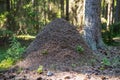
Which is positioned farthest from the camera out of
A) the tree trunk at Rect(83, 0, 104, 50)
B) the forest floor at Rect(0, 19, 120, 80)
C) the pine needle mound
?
the tree trunk at Rect(83, 0, 104, 50)

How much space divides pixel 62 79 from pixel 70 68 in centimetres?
78

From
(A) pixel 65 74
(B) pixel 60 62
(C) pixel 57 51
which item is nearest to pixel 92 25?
(C) pixel 57 51

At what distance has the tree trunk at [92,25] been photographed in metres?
11.0

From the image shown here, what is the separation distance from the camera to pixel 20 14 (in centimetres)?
2286

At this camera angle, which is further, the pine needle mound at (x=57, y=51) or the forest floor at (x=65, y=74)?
the pine needle mound at (x=57, y=51)

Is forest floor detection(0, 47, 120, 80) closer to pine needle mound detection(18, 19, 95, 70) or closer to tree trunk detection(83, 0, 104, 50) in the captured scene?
pine needle mound detection(18, 19, 95, 70)

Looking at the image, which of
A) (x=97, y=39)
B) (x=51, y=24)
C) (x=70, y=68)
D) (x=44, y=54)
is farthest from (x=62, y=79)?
(x=97, y=39)

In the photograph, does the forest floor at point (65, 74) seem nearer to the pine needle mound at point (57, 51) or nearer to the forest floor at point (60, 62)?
the forest floor at point (60, 62)

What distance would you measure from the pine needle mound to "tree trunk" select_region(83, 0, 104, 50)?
8.61 feet

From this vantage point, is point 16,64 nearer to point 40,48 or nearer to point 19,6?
point 40,48

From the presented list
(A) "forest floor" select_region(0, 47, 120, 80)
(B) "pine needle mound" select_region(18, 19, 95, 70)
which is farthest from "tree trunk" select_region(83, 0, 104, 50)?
(A) "forest floor" select_region(0, 47, 120, 80)

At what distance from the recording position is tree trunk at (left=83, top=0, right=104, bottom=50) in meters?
11.0

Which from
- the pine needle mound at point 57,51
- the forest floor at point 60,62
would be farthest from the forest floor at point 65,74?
the pine needle mound at point 57,51

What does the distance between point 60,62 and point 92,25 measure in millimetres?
4306
